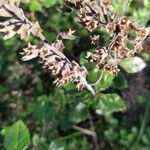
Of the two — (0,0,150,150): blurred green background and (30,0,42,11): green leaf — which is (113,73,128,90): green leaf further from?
(30,0,42,11): green leaf

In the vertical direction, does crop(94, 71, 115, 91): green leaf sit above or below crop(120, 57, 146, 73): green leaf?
below

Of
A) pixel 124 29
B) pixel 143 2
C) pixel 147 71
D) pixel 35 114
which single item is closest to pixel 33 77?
pixel 35 114

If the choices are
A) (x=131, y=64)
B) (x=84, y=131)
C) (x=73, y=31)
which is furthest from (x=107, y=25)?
(x=84, y=131)

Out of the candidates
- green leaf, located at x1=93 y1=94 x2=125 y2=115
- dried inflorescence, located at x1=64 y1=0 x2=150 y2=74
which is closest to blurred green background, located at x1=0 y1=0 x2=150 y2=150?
green leaf, located at x1=93 y1=94 x2=125 y2=115

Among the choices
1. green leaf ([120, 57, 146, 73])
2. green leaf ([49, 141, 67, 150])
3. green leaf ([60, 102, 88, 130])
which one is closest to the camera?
green leaf ([120, 57, 146, 73])

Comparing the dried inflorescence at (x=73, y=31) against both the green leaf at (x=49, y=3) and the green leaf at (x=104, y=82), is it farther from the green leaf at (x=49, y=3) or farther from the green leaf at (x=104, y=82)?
the green leaf at (x=49, y=3)

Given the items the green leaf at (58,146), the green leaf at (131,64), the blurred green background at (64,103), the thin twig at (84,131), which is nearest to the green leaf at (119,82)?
the blurred green background at (64,103)
